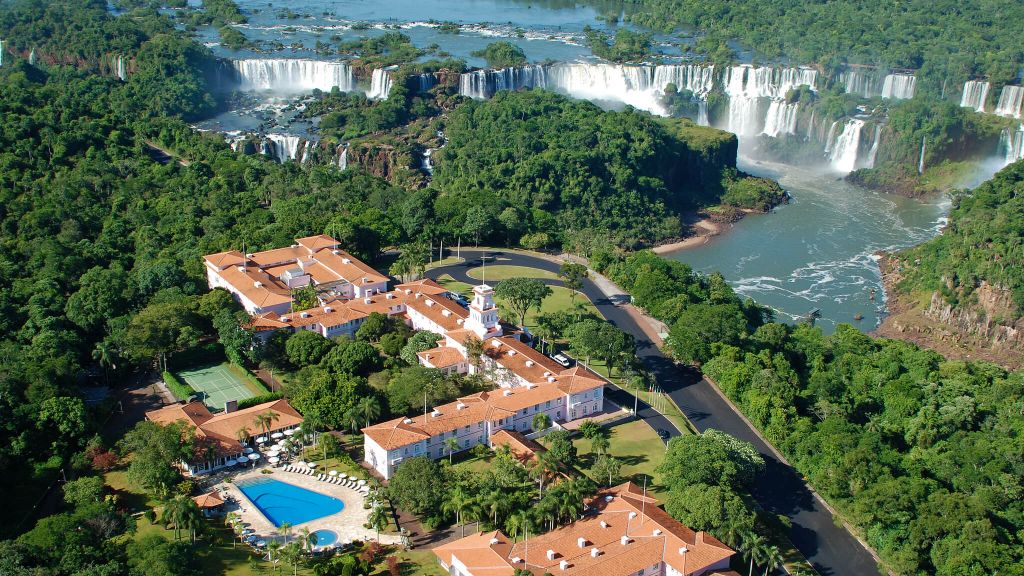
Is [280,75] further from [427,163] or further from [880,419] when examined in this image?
[880,419]

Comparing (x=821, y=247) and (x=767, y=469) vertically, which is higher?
(x=767, y=469)

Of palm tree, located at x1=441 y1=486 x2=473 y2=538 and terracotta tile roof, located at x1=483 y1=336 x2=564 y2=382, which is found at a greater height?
terracotta tile roof, located at x1=483 y1=336 x2=564 y2=382

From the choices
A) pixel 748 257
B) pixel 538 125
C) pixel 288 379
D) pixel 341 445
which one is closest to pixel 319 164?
pixel 538 125

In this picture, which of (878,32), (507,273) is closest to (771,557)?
(507,273)

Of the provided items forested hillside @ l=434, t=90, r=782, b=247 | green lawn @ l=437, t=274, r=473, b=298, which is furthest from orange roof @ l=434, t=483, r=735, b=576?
forested hillside @ l=434, t=90, r=782, b=247

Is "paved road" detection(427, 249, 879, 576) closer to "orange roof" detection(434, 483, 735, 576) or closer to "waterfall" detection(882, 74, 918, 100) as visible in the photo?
"orange roof" detection(434, 483, 735, 576)

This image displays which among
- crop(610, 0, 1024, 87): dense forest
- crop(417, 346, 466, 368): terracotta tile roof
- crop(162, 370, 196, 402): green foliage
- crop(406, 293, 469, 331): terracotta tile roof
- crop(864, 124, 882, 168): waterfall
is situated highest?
crop(610, 0, 1024, 87): dense forest

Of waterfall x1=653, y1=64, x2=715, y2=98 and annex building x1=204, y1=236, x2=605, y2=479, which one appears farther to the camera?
waterfall x1=653, y1=64, x2=715, y2=98
